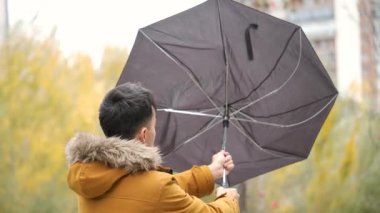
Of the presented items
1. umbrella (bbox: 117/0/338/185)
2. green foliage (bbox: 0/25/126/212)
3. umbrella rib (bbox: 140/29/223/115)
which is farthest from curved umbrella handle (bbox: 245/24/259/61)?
green foliage (bbox: 0/25/126/212)

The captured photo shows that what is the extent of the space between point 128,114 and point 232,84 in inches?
32.0

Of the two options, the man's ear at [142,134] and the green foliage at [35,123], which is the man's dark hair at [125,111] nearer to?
the man's ear at [142,134]

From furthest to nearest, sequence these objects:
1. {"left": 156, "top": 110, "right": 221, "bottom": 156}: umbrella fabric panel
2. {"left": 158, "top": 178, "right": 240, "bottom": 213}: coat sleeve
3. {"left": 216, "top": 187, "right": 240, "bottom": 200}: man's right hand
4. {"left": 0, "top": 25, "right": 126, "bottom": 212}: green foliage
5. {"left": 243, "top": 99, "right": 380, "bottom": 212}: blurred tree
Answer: {"left": 243, "top": 99, "right": 380, "bottom": 212}: blurred tree < {"left": 0, "top": 25, "right": 126, "bottom": 212}: green foliage < {"left": 156, "top": 110, "right": 221, "bottom": 156}: umbrella fabric panel < {"left": 216, "top": 187, "right": 240, "bottom": 200}: man's right hand < {"left": 158, "top": 178, "right": 240, "bottom": 213}: coat sleeve

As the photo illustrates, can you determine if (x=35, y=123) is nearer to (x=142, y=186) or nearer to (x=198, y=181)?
(x=198, y=181)

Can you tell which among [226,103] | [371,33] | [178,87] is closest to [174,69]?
[178,87]

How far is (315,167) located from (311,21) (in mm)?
8736

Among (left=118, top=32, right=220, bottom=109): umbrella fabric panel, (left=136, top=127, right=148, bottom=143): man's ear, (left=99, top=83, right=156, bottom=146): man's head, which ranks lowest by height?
(left=136, top=127, right=148, bottom=143): man's ear

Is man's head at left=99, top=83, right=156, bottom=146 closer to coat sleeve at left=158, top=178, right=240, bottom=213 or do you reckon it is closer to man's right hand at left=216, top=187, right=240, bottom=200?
coat sleeve at left=158, top=178, right=240, bottom=213

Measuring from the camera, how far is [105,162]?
175 centimetres

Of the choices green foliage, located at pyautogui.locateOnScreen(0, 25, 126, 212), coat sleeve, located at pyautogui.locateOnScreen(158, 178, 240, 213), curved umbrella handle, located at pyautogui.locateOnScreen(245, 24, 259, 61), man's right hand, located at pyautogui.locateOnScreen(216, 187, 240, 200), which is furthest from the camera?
green foliage, located at pyautogui.locateOnScreen(0, 25, 126, 212)

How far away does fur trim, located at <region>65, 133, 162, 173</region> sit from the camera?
173cm

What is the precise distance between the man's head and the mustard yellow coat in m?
0.06

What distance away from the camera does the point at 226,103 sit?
2539mm

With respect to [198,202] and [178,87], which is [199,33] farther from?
[198,202]
